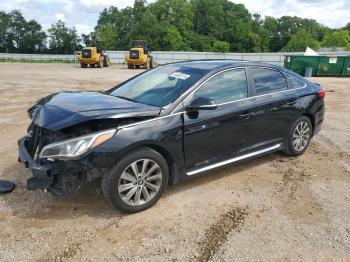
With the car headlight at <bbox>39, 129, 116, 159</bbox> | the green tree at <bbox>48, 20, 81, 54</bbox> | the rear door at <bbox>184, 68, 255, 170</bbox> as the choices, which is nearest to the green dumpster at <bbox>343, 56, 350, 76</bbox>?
the rear door at <bbox>184, 68, 255, 170</bbox>

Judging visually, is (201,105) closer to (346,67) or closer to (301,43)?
(346,67)

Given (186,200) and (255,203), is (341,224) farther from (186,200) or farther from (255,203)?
(186,200)

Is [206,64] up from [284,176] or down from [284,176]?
up

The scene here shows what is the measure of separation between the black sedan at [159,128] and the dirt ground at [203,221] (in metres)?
0.32

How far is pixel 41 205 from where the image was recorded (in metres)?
3.93

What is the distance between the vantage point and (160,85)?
4.50m

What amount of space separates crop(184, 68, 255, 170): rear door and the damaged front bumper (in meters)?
1.26

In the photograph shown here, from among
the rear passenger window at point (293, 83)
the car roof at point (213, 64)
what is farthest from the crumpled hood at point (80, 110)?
the rear passenger window at point (293, 83)

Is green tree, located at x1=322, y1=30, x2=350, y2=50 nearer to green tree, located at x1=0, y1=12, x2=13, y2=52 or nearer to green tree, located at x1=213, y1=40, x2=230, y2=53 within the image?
green tree, located at x1=213, y1=40, x2=230, y2=53

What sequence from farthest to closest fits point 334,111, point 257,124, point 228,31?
point 228,31 < point 334,111 < point 257,124

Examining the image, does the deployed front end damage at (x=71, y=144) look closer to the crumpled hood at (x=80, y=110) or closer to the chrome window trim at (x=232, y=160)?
the crumpled hood at (x=80, y=110)

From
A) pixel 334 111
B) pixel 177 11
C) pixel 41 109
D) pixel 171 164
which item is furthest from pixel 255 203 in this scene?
pixel 177 11

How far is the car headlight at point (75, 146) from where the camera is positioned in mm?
3398

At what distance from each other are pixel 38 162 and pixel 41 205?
0.59m
